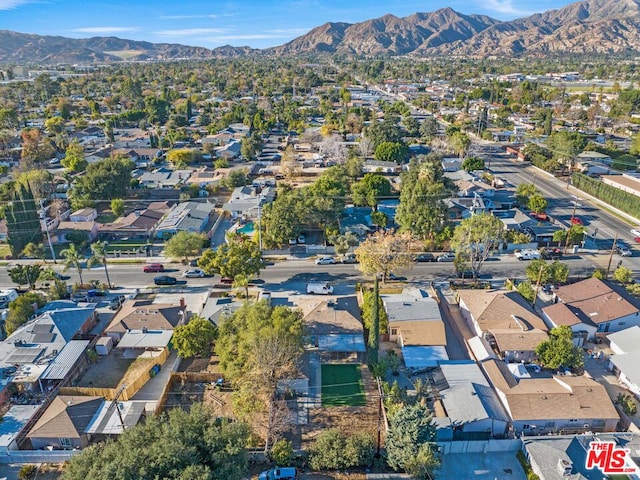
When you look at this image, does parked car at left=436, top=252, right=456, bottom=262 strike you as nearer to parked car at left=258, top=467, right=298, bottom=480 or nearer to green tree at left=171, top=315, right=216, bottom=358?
green tree at left=171, top=315, right=216, bottom=358

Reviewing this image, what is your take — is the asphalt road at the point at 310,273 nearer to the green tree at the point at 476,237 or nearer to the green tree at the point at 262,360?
the green tree at the point at 476,237

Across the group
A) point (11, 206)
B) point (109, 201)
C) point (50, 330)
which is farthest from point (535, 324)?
point (109, 201)

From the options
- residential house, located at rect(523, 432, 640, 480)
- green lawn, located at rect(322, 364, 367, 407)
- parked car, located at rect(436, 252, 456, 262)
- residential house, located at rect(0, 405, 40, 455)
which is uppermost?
parked car, located at rect(436, 252, 456, 262)

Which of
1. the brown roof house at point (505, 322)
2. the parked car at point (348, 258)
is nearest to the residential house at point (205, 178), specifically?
the parked car at point (348, 258)

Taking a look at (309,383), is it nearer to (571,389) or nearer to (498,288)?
(571,389)

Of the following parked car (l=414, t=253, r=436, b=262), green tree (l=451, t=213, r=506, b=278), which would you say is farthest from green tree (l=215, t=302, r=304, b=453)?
parked car (l=414, t=253, r=436, b=262)
